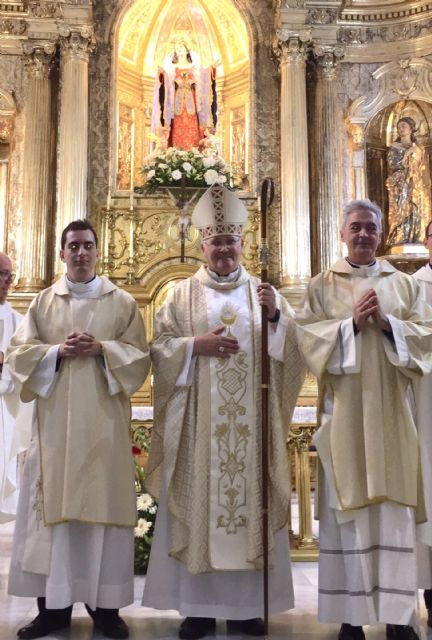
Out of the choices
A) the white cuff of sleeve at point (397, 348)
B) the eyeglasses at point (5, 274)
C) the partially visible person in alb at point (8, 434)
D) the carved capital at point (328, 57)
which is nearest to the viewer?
the white cuff of sleeve at point (397, 348)

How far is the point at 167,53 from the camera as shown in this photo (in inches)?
429

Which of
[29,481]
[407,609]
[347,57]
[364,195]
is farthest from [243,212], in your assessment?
[347,57]

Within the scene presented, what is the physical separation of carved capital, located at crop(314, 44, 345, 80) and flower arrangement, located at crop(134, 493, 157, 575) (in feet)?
22.7

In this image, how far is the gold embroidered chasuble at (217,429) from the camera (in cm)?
A: 360

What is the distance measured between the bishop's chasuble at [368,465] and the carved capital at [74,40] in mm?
7247

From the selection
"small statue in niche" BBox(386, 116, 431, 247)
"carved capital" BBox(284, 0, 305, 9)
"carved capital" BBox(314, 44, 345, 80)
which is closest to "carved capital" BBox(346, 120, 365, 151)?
"small statue in niche" BBox(386, 116, 431, 247)

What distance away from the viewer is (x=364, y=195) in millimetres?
10047

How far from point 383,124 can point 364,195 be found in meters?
1.11

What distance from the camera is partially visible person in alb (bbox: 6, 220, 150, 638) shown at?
3.54 m

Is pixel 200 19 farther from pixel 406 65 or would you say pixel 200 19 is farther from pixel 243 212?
pixel 243 212

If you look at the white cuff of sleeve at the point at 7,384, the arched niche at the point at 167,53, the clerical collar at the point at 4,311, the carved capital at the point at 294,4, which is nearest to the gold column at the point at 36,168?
the arched niche at the point at 167,53

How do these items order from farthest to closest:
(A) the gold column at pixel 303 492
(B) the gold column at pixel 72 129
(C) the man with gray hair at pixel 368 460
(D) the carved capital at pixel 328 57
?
1. (D) the carved capital at pixel 328 57
2. (B) the gold column at pixel 72 129
3. (A) the gold column at pixel 303 492
4. (C) the man with gray hair at pixel 368 460

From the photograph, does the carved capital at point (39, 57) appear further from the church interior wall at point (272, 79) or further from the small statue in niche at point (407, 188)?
the small statue in niche at point (407, 188)

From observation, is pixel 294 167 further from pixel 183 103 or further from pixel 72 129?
pixel 72 129
